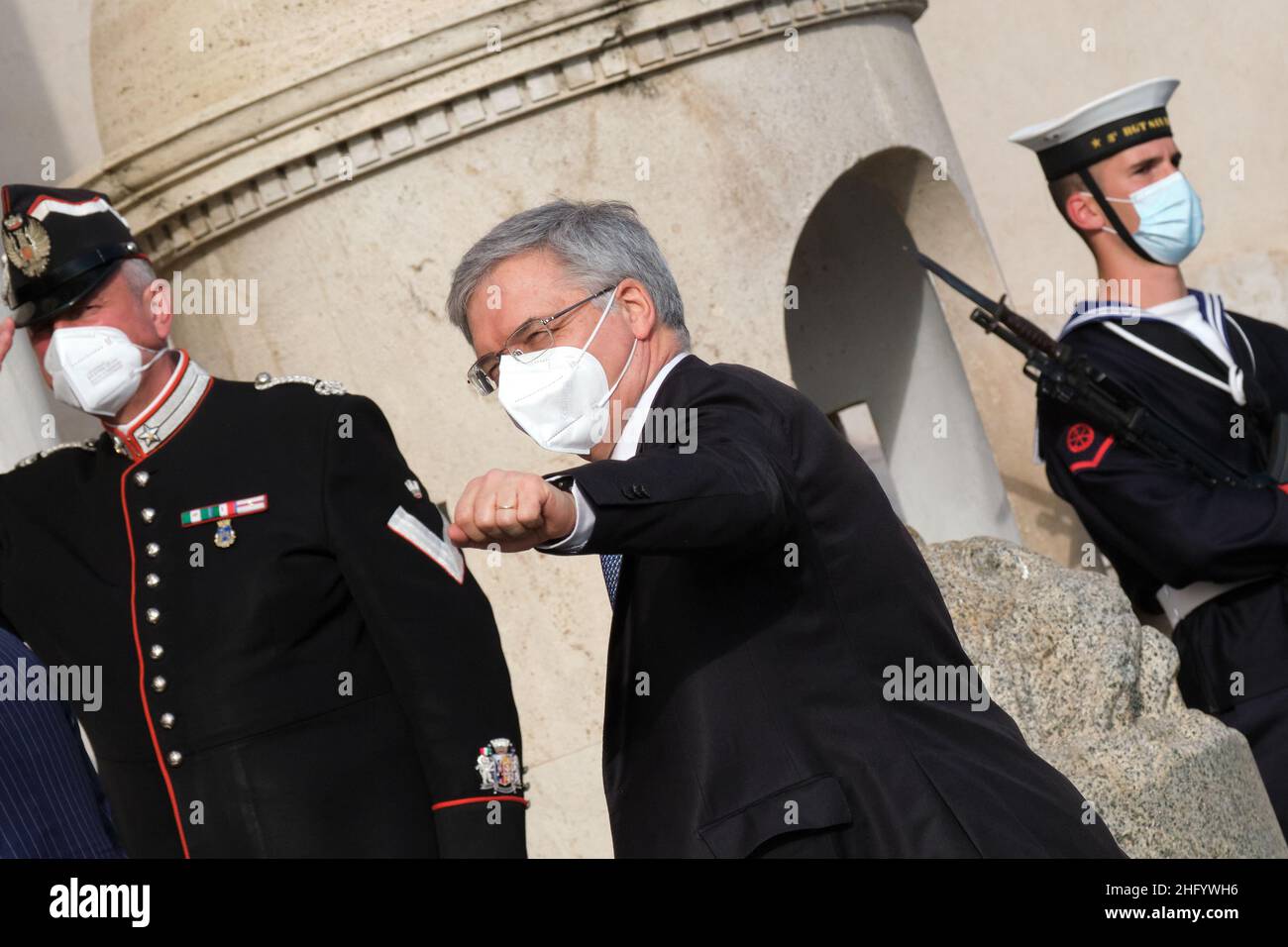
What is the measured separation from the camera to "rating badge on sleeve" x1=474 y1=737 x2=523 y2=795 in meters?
3.02

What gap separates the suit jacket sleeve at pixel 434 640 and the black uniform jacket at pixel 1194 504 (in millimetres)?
2170

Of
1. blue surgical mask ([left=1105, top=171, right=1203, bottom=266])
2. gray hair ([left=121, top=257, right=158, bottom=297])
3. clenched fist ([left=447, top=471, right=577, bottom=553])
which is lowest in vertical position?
clenched fist ([left=447, top=471, right=577, bottom=553])

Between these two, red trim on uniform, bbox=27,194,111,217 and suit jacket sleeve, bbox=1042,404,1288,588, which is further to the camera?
suit jacket sleeve, bbox=1042,404,1288,588

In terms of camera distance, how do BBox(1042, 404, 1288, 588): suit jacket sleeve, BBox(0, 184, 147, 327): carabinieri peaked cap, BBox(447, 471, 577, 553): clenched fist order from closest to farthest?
BBox(447, 471, 577, 553): clenched fist → BBox(0, 184, 147, 327): carabinieri peaked cap → BBox(1042, 404, 1288, 588): suit jacket sleeve

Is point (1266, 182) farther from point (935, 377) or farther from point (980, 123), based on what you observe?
point (935, 377)

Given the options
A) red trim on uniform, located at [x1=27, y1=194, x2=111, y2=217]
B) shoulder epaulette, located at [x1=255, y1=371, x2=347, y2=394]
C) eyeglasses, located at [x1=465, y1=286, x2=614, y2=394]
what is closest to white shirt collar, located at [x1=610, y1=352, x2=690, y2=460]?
eyeglasses, located at [x1=465, y1=286, x2=614, y2=394]

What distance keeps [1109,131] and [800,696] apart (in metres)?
3.41

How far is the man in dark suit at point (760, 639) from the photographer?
2088 mm

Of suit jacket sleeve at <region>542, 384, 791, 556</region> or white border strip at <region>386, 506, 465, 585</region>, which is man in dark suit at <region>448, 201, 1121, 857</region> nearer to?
suit jacket sleeve at <region>542, 384, 791, 556</region>

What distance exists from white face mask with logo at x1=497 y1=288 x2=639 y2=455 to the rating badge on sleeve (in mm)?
791

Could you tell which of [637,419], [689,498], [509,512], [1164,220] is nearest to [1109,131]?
[1164,220]

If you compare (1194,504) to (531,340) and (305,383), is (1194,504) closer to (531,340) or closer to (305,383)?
(305,383)

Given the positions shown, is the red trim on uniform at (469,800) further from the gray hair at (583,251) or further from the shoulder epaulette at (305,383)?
the gray hair at (583,251)

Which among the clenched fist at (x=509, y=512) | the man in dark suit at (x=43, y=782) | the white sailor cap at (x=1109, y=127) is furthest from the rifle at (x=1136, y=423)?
the clenched fist at (x=509, y=512)
